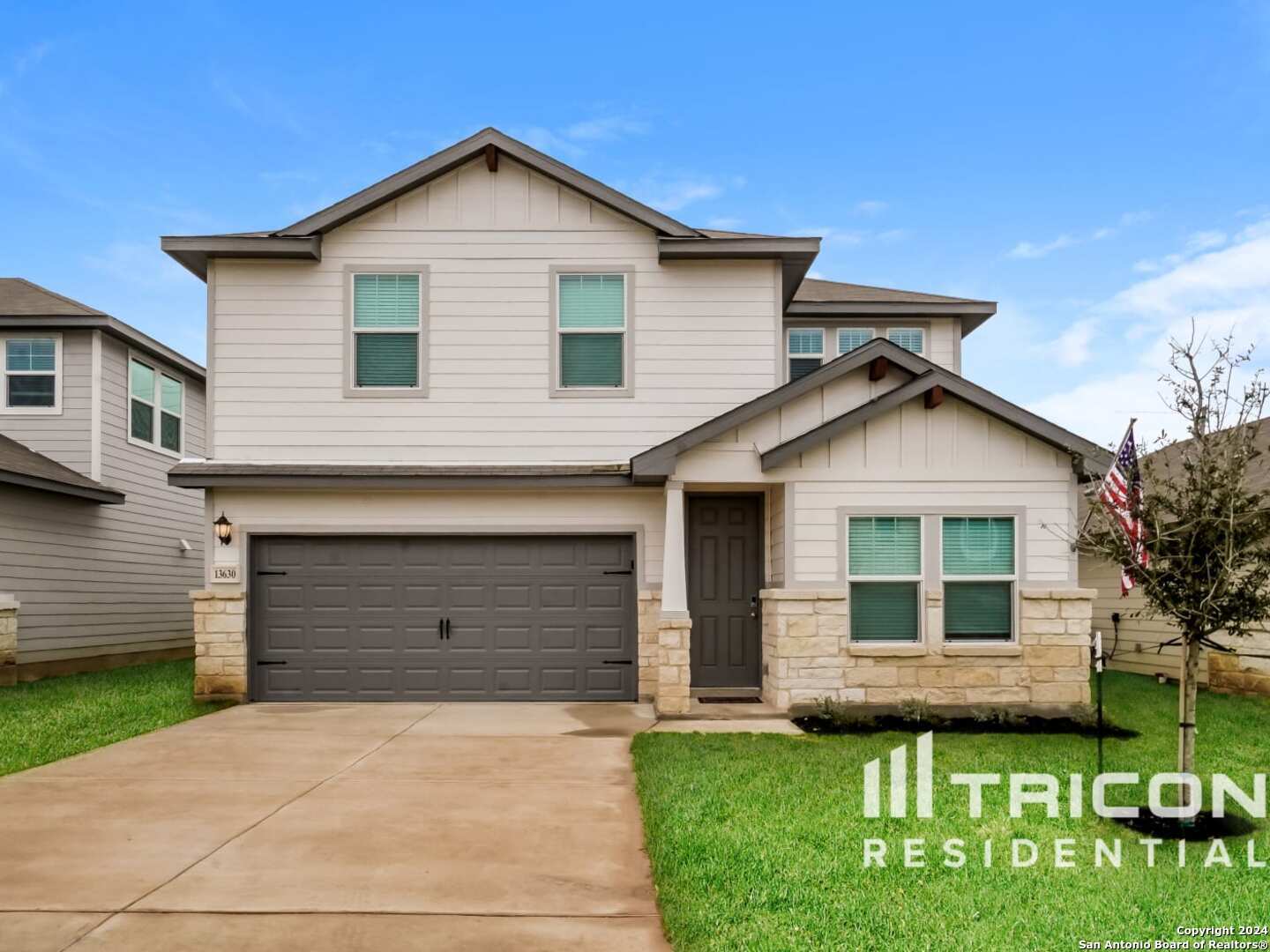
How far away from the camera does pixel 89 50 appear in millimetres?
19719

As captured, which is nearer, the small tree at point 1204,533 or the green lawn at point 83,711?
the small tree at point 1204,533

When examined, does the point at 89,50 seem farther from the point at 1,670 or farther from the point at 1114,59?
the point at 1114,59

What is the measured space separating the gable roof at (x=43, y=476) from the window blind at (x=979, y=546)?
12940mm

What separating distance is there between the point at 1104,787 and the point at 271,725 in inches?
321

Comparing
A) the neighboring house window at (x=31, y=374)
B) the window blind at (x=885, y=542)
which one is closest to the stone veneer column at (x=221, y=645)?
the neighboring house window at (x=31, y=374)

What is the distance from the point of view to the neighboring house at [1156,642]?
42.7ft

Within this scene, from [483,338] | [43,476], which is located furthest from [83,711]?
[483,338]

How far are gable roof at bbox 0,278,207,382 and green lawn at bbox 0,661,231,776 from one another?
505cm

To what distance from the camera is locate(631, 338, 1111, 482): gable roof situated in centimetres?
1077

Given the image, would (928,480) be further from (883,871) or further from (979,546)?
(883,871)

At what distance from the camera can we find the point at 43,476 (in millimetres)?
14680

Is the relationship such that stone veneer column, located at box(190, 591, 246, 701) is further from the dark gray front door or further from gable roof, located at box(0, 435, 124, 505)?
the dark gray front door

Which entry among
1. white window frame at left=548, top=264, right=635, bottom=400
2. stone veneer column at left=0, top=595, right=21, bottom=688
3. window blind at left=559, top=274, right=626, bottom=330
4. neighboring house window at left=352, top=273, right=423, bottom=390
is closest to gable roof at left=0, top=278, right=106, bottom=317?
stone veneer column at left=0, top=595, right=21, bottom=688

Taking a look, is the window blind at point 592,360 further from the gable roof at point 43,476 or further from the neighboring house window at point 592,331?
the gable roof at point 43,476
